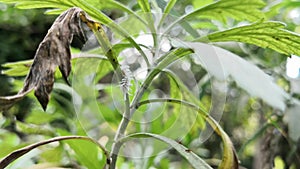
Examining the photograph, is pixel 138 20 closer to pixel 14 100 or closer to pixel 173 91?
pixel 173 91

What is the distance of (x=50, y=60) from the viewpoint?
40 cm

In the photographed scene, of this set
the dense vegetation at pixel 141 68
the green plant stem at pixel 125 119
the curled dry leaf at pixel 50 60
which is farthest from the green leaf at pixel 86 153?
the curled dry leaf at pixel 50 60

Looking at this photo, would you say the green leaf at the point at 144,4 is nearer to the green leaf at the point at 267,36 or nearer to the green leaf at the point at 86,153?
the green leaf at the point at 267,36

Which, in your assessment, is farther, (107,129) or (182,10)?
(182,10)

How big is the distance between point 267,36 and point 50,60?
251mm

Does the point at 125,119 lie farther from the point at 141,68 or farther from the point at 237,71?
the point at 237,71

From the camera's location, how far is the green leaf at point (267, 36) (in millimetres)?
485

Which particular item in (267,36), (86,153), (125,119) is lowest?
(86,153)

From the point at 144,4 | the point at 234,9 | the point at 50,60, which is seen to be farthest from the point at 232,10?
the point at 50,60

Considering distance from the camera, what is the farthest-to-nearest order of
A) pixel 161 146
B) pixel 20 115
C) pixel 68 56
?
pixel 20 115
pixel 161 146
pixel 68 56

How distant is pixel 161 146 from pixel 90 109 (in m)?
0.12

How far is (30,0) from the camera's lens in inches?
20.5

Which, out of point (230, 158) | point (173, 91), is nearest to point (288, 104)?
point (173, 91)

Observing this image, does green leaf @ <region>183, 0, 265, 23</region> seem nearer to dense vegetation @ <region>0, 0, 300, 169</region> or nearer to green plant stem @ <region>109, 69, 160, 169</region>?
dense vegetation @ <region>0, 0, 300, 169</region>
